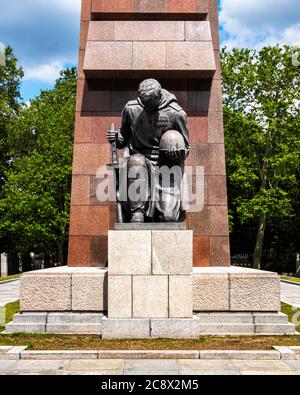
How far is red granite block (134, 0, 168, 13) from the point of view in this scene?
12383 mm

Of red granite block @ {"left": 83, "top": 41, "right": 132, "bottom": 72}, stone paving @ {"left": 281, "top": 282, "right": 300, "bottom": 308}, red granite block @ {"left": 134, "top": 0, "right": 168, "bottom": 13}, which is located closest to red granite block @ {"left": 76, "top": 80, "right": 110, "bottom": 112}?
red granite block @ {"left": 83, "top": 41, "right": 132, "bottom": 72}

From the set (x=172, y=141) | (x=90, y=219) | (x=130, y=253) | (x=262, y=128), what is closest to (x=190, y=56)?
(x=172, y=141)

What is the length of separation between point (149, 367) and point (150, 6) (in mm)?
8965

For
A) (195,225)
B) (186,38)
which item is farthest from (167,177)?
(186,38)

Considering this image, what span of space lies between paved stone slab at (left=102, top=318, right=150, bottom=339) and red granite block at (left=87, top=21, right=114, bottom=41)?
6.87 meters

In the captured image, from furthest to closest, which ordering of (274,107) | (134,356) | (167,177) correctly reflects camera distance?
(274,107) < (167,177) < (134,356)

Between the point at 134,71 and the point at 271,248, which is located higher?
the point at 134,71

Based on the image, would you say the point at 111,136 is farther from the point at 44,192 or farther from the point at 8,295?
the point at 44,192

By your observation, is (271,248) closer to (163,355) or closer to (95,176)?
(95,176)

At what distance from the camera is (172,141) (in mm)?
9531

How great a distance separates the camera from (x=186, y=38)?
12.1 meters

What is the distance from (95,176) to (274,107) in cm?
2103

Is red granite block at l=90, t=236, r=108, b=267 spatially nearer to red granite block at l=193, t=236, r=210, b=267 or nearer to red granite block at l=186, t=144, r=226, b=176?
red granite block at l=193, t=236, r=210, b=267
